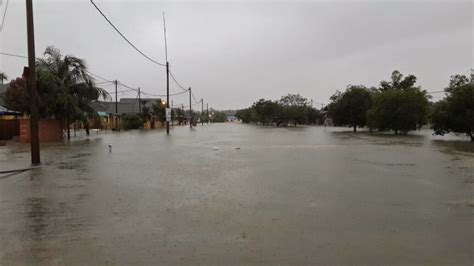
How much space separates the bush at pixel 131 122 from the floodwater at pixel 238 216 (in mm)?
51421

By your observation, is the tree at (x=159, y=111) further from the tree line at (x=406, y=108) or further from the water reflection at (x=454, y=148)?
the water reflection at (x=454, y=148)

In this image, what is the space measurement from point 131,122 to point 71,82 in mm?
32153

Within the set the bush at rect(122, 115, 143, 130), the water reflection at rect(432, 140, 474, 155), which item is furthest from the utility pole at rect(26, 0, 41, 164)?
the bush at rect(122, 115, 143, 130)

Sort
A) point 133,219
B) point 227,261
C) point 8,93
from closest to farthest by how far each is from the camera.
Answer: point 227,261, point 133,219, point 8,93

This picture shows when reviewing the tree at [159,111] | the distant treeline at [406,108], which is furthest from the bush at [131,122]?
the distant treeline at [406,108]

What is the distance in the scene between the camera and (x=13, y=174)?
13.0 metres

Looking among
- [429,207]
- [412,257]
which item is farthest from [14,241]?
[429,207]

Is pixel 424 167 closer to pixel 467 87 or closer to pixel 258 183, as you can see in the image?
pixel 258 183

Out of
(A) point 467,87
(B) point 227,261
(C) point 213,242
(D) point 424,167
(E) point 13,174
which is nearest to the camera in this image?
(B) point 227,261

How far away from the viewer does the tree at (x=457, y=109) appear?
102ft

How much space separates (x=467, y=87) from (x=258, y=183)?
2739 cm

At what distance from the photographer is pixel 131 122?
64.8m

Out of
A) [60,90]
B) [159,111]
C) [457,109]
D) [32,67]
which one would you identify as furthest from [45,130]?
[159,111]

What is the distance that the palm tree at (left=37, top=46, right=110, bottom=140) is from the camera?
101ft
